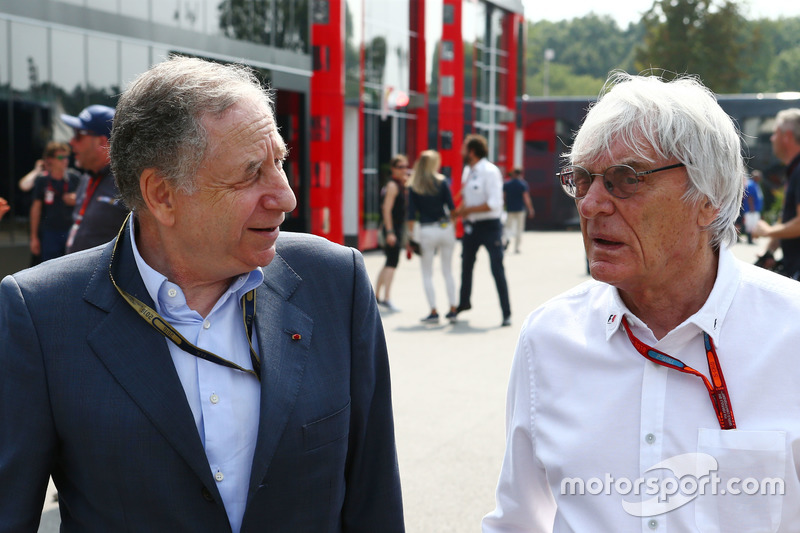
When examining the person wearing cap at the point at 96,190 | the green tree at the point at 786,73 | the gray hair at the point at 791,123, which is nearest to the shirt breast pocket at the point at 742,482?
the person wearing cap at the point at 96,190

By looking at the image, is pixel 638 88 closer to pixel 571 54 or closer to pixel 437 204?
pixel 437 204

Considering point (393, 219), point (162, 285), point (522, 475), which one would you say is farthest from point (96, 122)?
point (393, 219)

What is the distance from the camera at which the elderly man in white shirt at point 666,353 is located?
207cm

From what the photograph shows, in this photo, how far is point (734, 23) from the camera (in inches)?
1901

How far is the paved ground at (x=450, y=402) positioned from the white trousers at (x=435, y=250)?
398 mm

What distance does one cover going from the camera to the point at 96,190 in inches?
211

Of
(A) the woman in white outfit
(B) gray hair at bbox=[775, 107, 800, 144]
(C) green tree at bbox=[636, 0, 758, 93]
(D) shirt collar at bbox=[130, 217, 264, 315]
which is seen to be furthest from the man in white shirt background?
(C) green tree at bbox=[636, 0, 758, 93]

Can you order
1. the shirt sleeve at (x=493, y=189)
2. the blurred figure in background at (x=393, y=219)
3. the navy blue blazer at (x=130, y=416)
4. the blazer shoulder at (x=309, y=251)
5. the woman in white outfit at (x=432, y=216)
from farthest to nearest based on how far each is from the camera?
the blurred figure in background at (x=393, y=219)
the woman in white outfit at (x=432, y=216)
the shirt sleeve at (x=493, y=189)
the blazer shoulder at (x=309, y=251)
the navy blue blazer at (x=130, y=416)

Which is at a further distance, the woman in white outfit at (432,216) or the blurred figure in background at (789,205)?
the woman in white outfit at (432,216)

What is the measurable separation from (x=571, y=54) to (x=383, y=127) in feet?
388

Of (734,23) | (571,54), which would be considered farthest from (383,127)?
(571,54)

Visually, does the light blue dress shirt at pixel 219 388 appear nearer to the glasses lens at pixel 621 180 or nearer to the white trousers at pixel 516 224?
the glasses lens at pixel 621 180

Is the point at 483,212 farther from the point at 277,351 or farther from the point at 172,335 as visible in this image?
the point at 172,335

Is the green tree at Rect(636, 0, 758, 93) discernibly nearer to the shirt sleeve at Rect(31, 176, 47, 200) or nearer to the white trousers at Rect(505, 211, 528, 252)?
the white trousers at Rect(505, 211, 528, 252)
